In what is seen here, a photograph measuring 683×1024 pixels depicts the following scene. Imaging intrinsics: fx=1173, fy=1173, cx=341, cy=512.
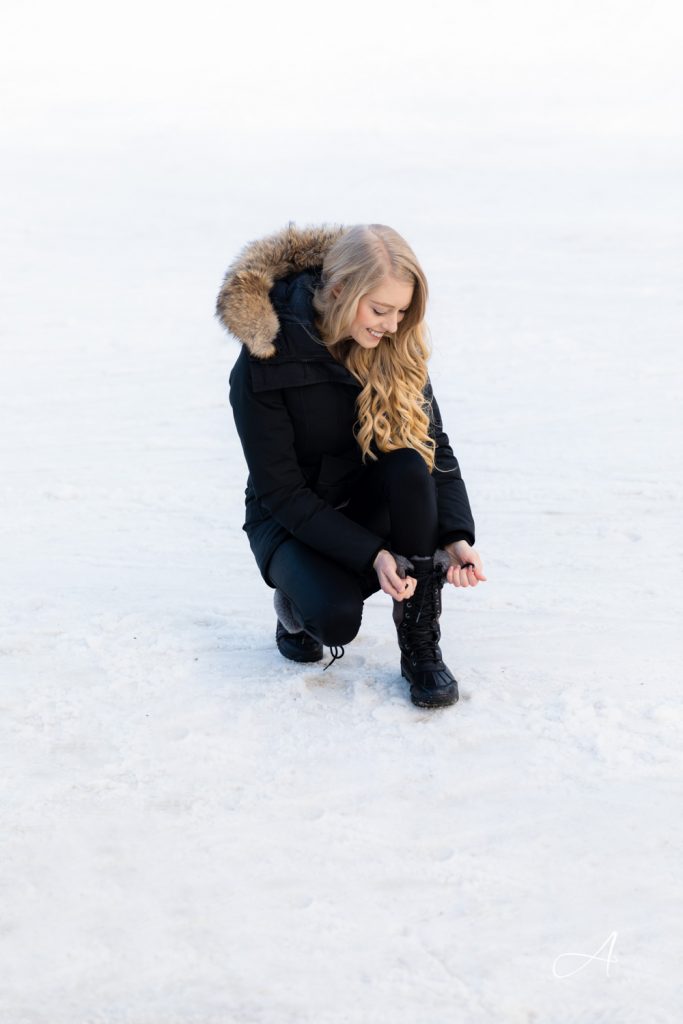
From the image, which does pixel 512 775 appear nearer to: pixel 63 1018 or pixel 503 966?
pixel 503 966

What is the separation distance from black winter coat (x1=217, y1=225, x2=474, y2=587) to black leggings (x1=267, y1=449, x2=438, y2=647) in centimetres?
6

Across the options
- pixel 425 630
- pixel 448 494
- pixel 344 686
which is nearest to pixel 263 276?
pixel 448 494

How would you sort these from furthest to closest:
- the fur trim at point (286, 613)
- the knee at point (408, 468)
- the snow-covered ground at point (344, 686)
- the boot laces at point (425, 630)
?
the fur trim at point (286, 613) < the boot laces at point (425, 630) < the knee at point (408, 468) < the snow-covered ground at point (344, 686)

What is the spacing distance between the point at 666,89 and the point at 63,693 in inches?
505

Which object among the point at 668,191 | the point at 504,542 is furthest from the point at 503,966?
the point at 668,191

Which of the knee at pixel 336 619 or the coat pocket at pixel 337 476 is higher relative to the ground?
the coat pocket at pixel 337 476

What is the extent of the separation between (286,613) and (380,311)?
939 mm

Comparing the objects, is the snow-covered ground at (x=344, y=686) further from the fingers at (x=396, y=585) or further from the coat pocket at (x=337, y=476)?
the coat pocket at (x=337, y=476)

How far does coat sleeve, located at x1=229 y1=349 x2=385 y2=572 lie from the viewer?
10.3 ft

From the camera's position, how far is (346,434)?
3299 millimetres

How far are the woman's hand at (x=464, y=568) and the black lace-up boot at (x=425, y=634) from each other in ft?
0.13

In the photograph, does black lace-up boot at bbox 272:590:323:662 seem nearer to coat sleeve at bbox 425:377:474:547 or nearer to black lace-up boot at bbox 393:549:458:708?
black lace-up boot at bbox 393:549:458:708

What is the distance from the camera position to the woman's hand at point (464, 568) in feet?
10.3

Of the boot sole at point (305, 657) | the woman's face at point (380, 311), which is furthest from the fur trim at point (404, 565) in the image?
the woman's face at point (380, 311)
